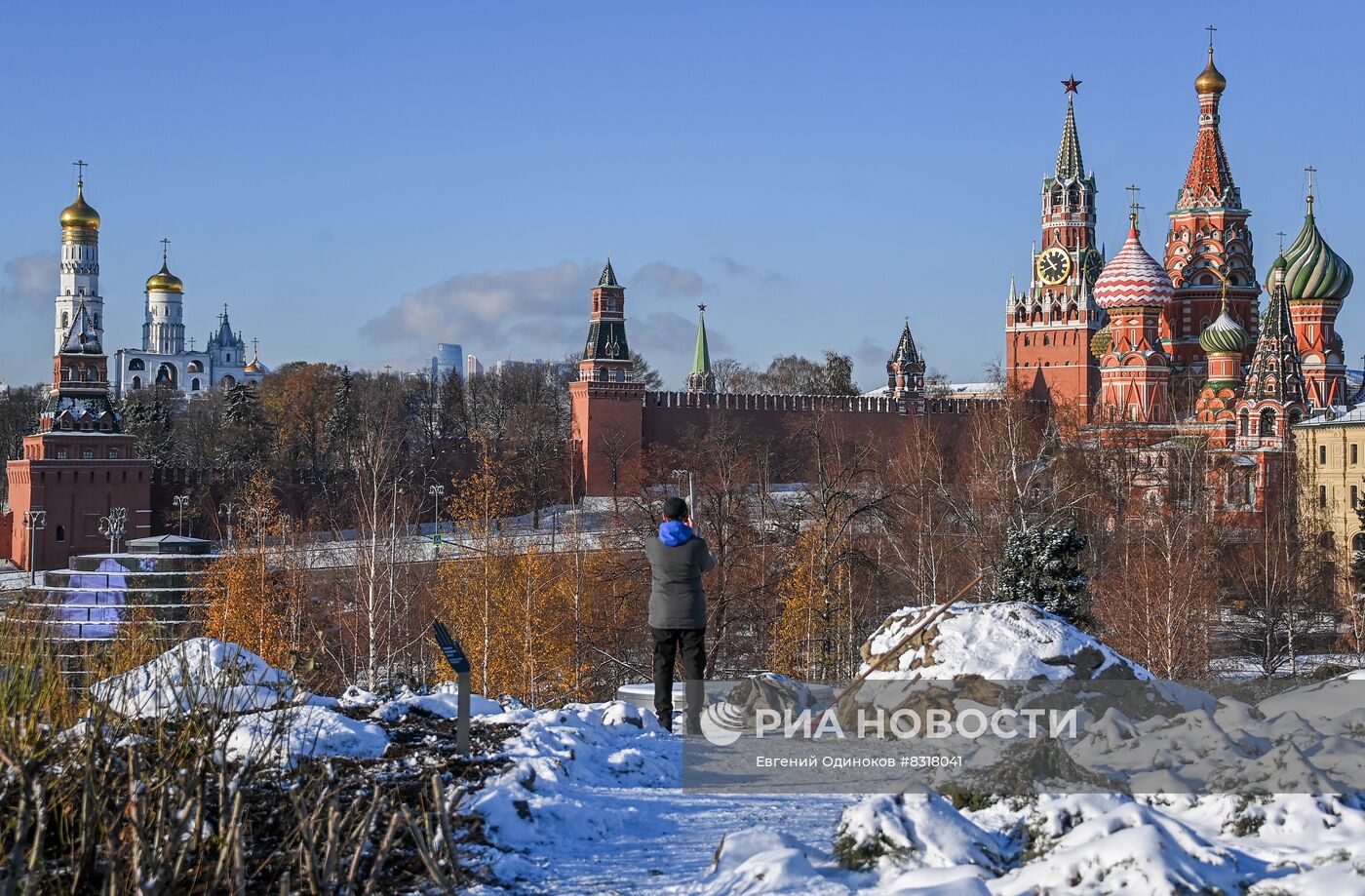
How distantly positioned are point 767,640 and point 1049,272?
101 ft

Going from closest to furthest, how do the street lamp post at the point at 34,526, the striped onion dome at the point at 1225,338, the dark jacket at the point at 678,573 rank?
the dark jacket at the point at 678,573 → the street lamp post at the point at 34,526 → the striped onion dome at the point at 1225,338

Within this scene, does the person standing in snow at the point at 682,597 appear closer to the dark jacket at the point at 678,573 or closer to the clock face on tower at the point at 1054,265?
the dark jacket at the point at 678,573

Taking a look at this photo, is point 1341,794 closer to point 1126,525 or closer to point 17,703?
point 17,703

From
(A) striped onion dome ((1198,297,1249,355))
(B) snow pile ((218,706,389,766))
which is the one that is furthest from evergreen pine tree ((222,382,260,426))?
(B) snow pile ((218,706,389,766))

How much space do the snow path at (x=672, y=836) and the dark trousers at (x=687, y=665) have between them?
3.18 ft

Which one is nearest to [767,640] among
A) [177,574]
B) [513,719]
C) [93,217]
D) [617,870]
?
[177,574]

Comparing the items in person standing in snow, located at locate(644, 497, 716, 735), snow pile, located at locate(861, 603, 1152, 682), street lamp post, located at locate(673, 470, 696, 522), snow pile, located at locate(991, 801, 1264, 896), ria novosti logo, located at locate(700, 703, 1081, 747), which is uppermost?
street lamp post, located at locate(673, 470, 696, 522)

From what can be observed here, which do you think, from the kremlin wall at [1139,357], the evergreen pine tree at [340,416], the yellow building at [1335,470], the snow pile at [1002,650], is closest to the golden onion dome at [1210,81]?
the kremlin wall at [1139,357]

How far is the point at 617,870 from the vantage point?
4.15 meters

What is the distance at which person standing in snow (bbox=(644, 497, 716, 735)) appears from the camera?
20.1 feet

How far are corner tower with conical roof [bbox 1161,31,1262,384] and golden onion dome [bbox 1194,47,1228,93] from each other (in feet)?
2.57

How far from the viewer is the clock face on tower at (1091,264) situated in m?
47.8

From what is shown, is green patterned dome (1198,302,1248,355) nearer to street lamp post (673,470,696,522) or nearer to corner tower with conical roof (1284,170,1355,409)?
corner tower with conical roof (1284,170,1355,409)

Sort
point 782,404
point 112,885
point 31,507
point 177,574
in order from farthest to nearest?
point 782,404, point 31,507, point 177,574, point 112,885
